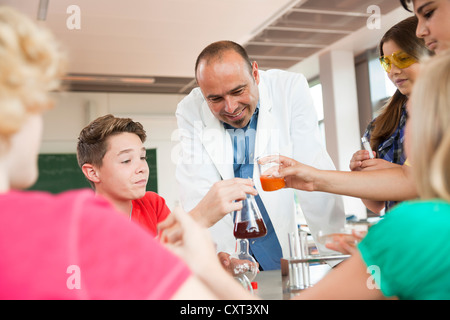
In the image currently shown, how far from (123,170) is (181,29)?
3537mm

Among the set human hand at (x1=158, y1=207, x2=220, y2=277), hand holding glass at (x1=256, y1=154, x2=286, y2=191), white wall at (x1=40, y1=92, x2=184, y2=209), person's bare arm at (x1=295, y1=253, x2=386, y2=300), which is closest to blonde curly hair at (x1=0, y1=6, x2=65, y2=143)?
human hand at (x1=158, y1=207, x2=220, y2=277)

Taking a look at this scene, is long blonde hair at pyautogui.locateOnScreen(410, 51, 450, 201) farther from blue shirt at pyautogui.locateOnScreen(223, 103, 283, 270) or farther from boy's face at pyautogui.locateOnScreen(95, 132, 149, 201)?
boy's face at pyautogui.locateOnScreen(95, 132, 149, 201)

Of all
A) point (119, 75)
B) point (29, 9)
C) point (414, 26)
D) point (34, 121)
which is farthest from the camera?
point (119, 75)

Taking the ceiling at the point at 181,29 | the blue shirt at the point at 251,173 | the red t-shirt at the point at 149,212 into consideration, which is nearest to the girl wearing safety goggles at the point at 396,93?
the blue shirt at the point at 251,173

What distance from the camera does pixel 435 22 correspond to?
1636 mm

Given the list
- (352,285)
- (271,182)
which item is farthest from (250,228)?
(352,285)

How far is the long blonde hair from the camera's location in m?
0.86

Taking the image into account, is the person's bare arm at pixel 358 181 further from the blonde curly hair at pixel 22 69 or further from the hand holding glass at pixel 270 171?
the blonde curly hair at pixel 22 69

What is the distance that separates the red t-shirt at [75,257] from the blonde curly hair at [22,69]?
0.15 m

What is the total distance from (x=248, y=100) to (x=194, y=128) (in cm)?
42

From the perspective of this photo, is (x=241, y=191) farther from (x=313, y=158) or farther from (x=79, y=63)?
(x=79, y=63)

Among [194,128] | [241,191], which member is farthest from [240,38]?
[241,191]

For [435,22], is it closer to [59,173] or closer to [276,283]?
[276,283]

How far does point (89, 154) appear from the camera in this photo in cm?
231
